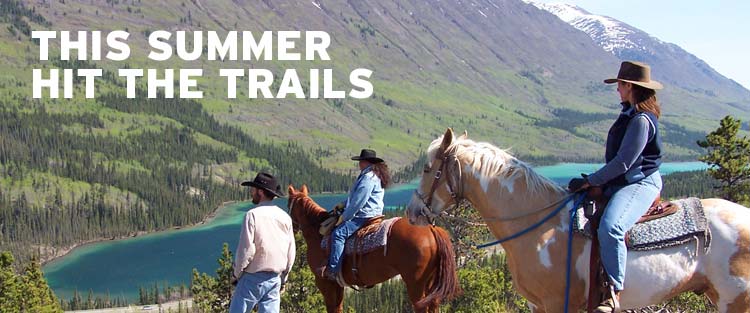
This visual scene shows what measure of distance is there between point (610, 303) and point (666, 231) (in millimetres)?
1260

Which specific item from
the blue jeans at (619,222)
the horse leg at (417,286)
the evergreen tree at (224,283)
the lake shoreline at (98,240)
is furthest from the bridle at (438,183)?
the lake shoreline at (98,240)

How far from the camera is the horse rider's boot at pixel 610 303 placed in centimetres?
727

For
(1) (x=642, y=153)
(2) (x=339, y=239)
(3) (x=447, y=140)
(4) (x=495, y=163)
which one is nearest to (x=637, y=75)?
(1) (x=642, y=153)

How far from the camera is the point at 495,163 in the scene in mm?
Answer: 8203

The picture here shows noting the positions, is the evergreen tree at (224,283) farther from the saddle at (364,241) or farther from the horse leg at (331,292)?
the saddle at (364,241)

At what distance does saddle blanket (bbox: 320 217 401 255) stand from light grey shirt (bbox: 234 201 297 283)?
2273 mm

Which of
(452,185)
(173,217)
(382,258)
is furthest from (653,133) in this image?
(173,217)

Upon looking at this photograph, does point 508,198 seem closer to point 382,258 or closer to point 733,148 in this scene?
point 382,258

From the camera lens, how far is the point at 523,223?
8.04 meters

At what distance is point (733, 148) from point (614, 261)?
3584cm

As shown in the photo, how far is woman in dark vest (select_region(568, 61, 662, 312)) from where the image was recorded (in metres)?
7.22

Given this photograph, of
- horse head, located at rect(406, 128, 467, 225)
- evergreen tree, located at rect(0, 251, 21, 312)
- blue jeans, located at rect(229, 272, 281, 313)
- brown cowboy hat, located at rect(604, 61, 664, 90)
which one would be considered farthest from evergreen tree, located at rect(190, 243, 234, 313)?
brown cowboy hat, located at rect(604, 61, 664, 90)

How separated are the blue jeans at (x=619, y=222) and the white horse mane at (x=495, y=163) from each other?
948 millimetres

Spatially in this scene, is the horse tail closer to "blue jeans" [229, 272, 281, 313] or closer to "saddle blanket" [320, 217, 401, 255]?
"saddle blanket" [320, 217, 401, 255]
